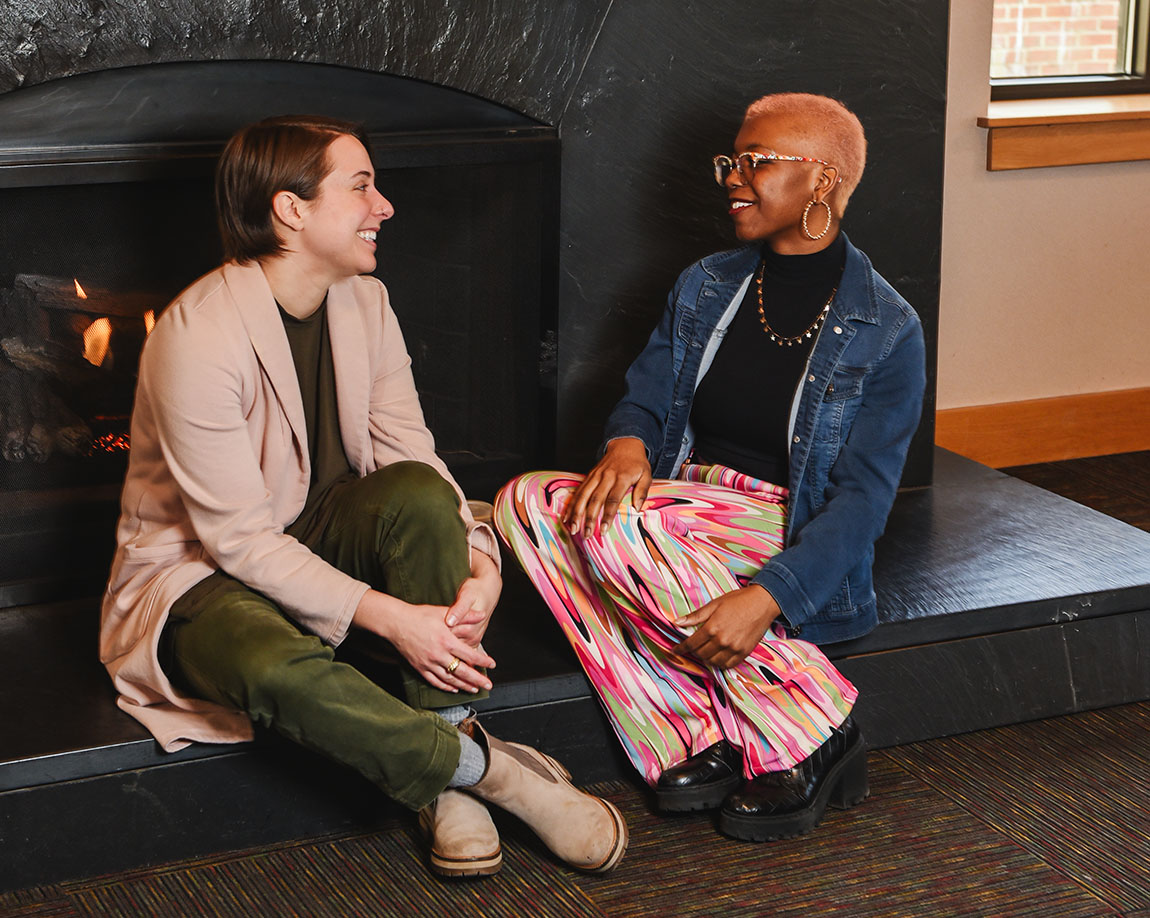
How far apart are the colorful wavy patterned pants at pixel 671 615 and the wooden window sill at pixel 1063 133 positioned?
1432mm

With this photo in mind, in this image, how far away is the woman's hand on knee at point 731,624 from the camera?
75.4 inches

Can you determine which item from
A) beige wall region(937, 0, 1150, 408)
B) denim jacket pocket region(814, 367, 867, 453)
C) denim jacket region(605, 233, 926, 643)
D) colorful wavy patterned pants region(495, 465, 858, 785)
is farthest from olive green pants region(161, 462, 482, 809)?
beige wall region(937, 0, 1150, 408)

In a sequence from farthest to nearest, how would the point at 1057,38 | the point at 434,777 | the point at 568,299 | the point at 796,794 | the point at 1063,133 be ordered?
1. the point at 1057,38
2. the point at 1063,133
3. the point at 568,299
4. the point at 796,794
5. the point at 434,777

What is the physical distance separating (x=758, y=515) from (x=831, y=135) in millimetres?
548

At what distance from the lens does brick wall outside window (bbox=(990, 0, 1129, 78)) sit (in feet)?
11.4

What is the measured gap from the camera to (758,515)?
82.7 inches

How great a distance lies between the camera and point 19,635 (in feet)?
7.32

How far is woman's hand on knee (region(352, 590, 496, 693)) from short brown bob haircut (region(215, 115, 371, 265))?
477 millimetres

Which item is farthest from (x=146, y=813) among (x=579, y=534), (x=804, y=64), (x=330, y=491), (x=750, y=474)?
(x=804, y=64)

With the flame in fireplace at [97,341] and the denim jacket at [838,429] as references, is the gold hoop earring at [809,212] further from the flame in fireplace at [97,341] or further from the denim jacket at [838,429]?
the flame in fireplace at [97,341]

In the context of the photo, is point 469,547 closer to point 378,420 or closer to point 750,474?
point 378,420

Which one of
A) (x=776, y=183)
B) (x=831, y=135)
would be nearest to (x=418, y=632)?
(x=776, y=183)

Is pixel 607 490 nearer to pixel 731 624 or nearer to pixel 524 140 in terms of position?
pixel 731 624

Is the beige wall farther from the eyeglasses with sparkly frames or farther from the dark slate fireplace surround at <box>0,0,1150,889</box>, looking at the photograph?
the eyeglasses with sparkly frames
